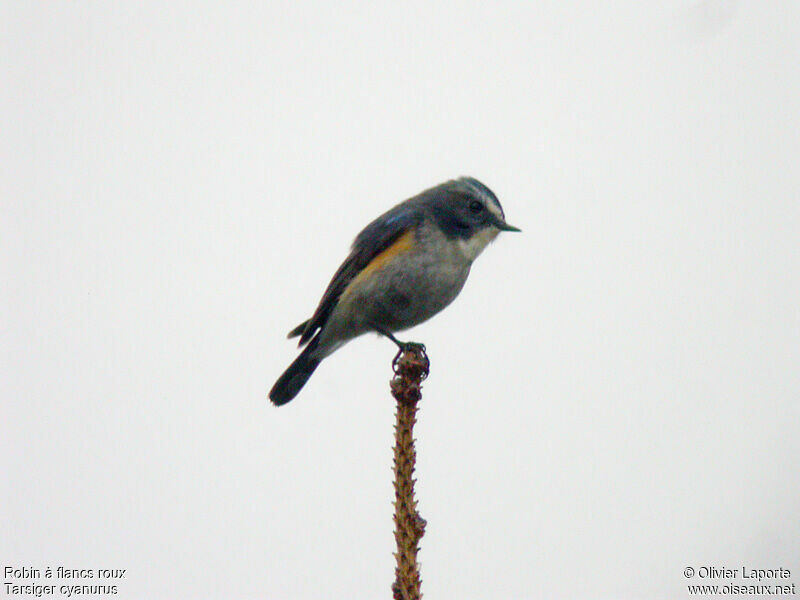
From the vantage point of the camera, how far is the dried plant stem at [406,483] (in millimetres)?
3612

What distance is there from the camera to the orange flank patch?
721 centimetres

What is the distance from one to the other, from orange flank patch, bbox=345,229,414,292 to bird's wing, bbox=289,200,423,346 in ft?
0.10

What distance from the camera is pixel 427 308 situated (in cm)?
714

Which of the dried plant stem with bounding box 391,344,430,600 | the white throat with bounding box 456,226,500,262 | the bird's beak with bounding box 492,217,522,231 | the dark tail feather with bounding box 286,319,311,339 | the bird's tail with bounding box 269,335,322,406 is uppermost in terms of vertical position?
the bird's beak with bounding box 492,217,522,231

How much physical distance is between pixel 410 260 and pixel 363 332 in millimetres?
866

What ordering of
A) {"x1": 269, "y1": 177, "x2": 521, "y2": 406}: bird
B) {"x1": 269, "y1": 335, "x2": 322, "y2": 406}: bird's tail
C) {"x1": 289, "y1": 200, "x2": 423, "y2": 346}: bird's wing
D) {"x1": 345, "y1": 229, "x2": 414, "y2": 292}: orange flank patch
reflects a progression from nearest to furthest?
{"x1": 269, "y1": 177, "x2": 521, "y2": 406}: bird, {"x1": 345, "y1": 229, "x2": 414, "y2": 292}: orange flank patch, {"x1": 289, "y1": 200, "x2": 423, "y2": 346}: bird's wing, {"x1": 269, "y1": 335, "x2": 322, "y2": 406}: bird's tail

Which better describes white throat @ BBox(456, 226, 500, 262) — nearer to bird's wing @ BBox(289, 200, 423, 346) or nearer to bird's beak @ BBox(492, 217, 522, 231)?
bird's beak @ BBox(492, 217, 522, 231)

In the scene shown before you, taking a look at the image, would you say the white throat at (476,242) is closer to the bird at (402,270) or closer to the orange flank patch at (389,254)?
the bird at (402,270)

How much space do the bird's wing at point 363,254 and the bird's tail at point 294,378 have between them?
10 centimetres

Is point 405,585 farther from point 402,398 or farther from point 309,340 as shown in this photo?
point 309,340

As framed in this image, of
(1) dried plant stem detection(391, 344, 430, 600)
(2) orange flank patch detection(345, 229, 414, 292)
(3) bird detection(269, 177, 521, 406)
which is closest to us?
(1) dried plant stem detection(391, 344, 430, 600)

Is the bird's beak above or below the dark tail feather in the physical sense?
above

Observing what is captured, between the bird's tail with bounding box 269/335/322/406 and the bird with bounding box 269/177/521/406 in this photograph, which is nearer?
the bird with bounding box 269/177/521/406

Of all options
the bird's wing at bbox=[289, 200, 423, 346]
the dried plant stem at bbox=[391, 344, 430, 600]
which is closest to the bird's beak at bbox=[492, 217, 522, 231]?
the bird's wing at bbox=[289, 200, 423, 346]
